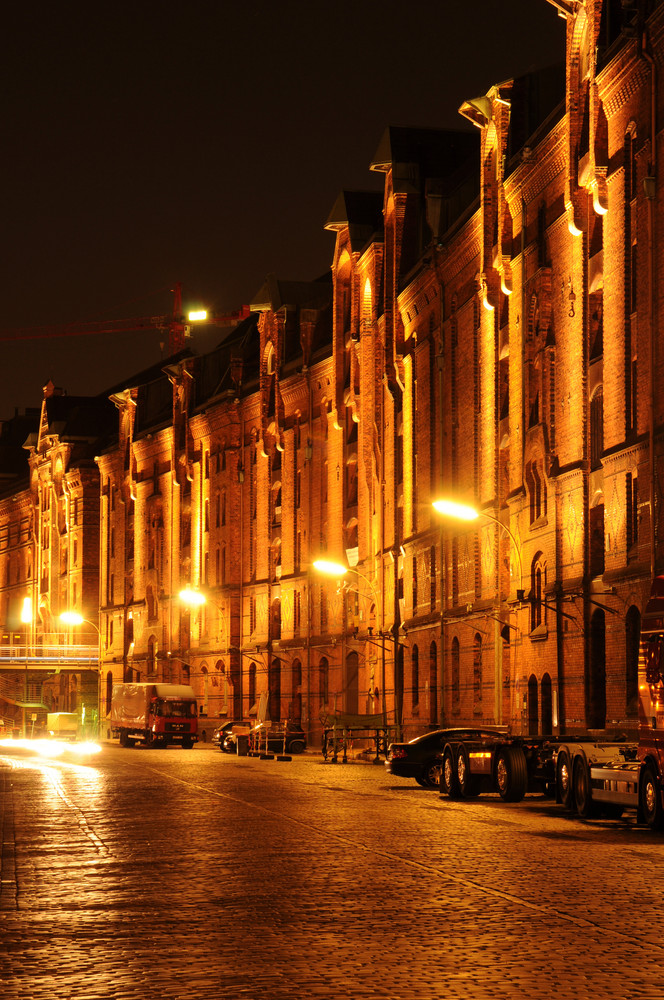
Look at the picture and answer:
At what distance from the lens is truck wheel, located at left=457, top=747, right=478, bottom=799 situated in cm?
2936

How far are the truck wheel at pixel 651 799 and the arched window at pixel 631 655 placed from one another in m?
13.0

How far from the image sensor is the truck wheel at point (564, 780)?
25688mm

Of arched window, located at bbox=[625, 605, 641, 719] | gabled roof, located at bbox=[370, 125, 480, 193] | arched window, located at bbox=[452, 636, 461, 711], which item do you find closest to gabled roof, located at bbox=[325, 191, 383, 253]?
gabled roof, located at bbox=[370, 125, 480, 193]

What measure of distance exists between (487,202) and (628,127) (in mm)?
10515

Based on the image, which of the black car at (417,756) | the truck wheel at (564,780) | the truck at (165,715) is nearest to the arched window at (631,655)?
the black car at (417,756)

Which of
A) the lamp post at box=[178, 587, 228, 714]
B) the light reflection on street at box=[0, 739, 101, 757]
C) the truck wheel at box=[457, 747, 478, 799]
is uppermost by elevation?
the lamp post at box=[178, 587, 228, 714]

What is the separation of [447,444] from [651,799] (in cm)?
3137

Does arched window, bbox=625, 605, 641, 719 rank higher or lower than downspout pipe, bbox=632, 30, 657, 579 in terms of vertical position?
lower

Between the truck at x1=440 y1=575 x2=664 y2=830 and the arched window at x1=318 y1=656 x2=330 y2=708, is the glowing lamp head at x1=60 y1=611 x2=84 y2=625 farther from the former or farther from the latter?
the truck at x1=440 y1=575 x2=664 y2=830

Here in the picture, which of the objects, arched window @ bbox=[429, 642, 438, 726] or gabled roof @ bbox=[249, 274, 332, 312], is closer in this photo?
arched window @ bbox=[429, 642, 438, 726]

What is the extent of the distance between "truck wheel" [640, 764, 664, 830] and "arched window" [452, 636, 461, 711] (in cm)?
2842

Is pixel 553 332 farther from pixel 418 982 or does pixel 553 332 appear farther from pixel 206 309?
pixel 206 309

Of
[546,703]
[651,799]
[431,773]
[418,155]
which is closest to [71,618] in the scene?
[418,155]

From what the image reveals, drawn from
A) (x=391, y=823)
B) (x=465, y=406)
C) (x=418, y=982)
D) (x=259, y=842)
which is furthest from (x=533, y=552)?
(x=418, y=982)
